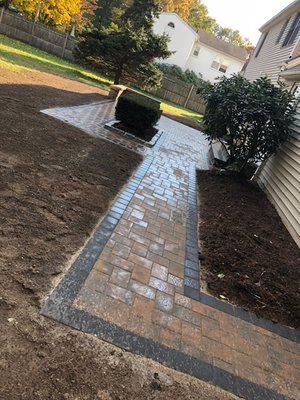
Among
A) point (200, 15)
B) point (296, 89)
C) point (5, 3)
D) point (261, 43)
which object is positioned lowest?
point (5, 3)

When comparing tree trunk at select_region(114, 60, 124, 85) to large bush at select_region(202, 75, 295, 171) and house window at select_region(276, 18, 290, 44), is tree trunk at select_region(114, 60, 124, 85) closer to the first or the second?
house window at select_region(276, 18, 290, 44)

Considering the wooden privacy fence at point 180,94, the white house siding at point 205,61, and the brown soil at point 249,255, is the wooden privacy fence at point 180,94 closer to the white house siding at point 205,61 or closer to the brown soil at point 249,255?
the white house siding at point 205,61

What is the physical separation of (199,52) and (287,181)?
29.5 meters

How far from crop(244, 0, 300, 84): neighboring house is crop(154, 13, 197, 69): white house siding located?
12.8 meters

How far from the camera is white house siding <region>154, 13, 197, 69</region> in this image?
2976 centimetres

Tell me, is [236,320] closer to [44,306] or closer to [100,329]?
[100,329]

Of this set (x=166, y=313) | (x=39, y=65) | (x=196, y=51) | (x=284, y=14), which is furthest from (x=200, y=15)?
(x=166, y=313)

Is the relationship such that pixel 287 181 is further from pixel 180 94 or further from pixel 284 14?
pixel 180 94

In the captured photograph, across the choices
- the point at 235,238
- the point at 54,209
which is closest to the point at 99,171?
the point at 54,209

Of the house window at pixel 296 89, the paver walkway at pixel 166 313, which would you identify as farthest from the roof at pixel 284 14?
the paver walkway at pixel 166 313

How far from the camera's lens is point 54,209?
3859 mm

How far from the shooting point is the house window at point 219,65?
107 feet

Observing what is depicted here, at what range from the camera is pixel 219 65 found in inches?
1284

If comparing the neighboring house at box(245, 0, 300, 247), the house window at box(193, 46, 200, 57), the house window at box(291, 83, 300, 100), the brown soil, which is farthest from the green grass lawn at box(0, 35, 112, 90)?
the house window at box(193, 46, 200, 57)
